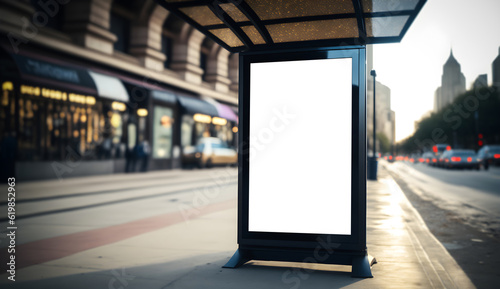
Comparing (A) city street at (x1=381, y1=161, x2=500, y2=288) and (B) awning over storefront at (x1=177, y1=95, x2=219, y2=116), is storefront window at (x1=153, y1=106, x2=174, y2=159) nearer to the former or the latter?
(B) awning over storefront at (x1=177, y1=95, x2=219, y2=116)

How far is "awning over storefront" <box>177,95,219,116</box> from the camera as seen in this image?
1238 inches

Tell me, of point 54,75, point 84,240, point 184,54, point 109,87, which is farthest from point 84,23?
point 84,240

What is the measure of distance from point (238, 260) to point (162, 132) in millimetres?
26261

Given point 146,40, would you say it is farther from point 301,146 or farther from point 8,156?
point 301,146

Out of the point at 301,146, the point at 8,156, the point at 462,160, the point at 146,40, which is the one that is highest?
the point at 146,40

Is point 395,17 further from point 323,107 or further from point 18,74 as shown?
point 18,74

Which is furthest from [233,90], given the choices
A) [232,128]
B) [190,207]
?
[190,207]

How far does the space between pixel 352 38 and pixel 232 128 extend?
37548 mm

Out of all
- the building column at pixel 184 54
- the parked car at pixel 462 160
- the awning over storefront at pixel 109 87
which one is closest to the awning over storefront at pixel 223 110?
the building column at pixel 184 54

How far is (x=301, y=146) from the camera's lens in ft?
16.6

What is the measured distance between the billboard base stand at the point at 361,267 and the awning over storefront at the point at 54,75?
52.0 ft

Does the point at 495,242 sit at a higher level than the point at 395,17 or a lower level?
lower

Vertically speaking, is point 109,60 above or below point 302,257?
above

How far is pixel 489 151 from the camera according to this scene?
134 feet
